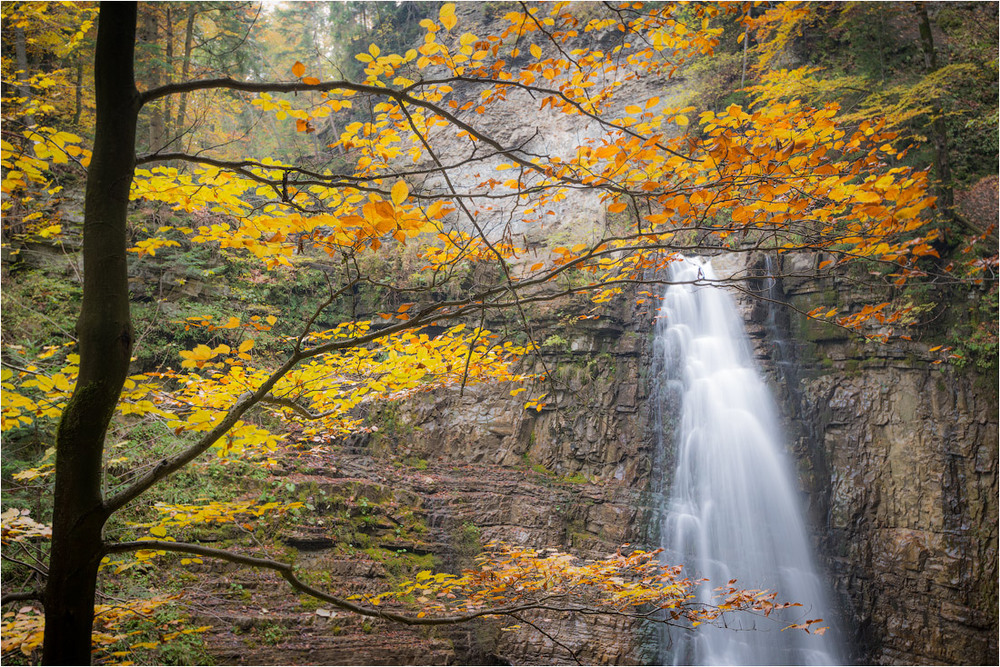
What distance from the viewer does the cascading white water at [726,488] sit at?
26.8 ft

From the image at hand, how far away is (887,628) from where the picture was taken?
8.29 metres

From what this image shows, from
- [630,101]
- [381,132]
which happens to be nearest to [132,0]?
[381,132]

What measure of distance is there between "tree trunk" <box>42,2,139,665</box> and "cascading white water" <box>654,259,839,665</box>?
7.26 m

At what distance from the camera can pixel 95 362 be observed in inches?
66.0

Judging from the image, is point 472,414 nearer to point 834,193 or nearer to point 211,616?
point 211,616

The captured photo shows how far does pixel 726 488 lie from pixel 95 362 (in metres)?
10.1

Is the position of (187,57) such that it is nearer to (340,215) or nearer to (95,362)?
(340,215)

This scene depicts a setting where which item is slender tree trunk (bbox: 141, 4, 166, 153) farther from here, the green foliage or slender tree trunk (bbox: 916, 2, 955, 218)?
the green foliage

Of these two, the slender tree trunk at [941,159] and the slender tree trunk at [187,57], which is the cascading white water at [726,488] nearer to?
the slender tree trunk at [941,159]

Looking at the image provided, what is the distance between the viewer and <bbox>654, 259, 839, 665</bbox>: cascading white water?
8164 millimetres

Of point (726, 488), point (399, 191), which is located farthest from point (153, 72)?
point (726, 488)

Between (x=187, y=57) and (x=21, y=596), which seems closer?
(x=21, y=596)

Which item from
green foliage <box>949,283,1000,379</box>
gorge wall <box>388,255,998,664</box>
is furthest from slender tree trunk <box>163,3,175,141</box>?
green foliage <box>949,283,1000,379</box>

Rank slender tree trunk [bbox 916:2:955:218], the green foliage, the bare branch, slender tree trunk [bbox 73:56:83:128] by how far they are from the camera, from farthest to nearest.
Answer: slender tree trunk [bbox 916:2:955:218] < the green foliage < slender tree trunk [bbox 73:56:83:128] < the bare branch
